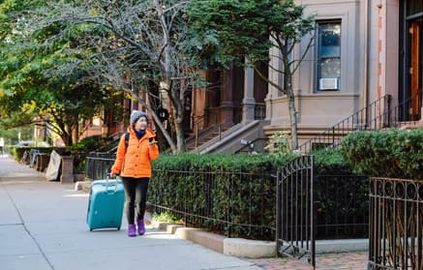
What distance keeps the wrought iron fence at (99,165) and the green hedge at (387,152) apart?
9.56 m

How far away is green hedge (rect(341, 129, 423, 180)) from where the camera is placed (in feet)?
14.2

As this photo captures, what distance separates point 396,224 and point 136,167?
443 centimetres

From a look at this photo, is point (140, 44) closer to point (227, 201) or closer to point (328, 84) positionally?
point (328, 84)

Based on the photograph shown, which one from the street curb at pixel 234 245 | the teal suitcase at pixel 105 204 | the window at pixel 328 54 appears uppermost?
the window at pixel 328 54

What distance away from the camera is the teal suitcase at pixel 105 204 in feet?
28.3

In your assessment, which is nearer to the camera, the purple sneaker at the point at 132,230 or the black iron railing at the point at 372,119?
the purple sneaker at the point at 132,230

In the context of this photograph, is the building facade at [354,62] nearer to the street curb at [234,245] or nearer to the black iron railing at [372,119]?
the black iron railing at [372,119]

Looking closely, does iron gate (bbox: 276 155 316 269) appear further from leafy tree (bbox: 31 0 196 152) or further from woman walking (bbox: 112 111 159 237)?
leafy tree (bbox: 31 0 196 152)

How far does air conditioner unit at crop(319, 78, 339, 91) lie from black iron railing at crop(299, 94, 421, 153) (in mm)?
1085

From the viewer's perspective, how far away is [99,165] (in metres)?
15.4

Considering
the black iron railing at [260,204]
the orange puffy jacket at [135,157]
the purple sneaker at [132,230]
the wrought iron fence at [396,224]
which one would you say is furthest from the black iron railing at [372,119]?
the wrought iron fence at [396,224]

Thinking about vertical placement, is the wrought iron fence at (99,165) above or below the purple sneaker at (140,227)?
above

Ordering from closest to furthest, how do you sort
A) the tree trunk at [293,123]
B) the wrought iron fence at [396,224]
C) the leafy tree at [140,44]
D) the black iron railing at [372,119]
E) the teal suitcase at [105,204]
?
the wrought iron fence at [396,224]
the teal suitcase at [105,204]
the leafy tree at [140,44]
the black iron railing at [372,119]
the tree trunk at [293,123]

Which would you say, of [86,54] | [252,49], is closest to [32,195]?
[86,54]
